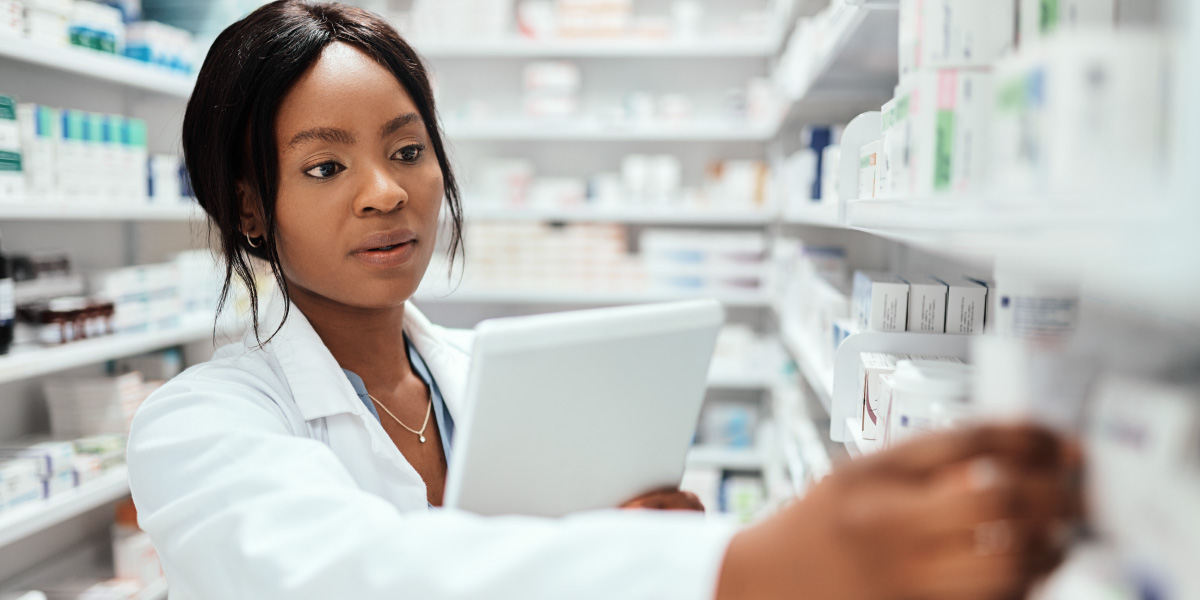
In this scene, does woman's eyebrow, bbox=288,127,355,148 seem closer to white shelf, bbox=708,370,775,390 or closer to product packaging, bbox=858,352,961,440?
product packaging, bbox=858,352,961,440

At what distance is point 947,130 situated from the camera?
758 mm

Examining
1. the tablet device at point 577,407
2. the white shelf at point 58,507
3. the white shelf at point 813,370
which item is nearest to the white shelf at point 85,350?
the white shelf at point 58,507

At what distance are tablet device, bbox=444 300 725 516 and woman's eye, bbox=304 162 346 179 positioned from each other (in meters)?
0.54

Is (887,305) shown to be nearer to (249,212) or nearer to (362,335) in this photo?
(362,335)

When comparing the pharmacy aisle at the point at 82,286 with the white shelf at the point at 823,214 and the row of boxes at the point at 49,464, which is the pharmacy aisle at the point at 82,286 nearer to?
the row of boxes at the point at 49,464

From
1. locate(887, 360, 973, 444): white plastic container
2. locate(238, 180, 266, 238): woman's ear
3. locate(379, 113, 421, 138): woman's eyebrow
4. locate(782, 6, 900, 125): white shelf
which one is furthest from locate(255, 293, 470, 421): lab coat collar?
locate(782, 6, 900, 125): white shelf

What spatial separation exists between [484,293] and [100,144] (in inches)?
70.2

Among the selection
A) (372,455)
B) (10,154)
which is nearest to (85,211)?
(10,154)

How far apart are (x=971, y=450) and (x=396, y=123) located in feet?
3.13

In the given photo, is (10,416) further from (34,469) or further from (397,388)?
(397,388)

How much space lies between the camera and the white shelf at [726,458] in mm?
3713

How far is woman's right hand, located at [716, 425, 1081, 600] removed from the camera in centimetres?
45

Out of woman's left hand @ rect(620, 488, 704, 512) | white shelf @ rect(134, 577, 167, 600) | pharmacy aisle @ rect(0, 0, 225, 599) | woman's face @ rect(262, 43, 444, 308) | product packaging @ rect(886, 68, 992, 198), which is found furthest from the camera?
white shelf @ rect(134, 577, 167, 600)

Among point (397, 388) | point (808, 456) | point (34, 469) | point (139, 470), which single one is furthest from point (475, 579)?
point (34, 469)
